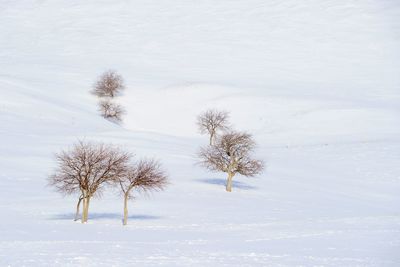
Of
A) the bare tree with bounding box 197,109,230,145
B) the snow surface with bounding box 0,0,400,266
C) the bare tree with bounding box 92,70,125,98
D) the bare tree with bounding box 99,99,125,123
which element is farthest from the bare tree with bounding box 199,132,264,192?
the bare tree with bounding box 92,70,125,98

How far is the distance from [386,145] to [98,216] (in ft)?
130

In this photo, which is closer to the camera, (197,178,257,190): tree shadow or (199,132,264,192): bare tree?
(199,132,264,192): bare tree

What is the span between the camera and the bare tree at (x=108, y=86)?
Result: 4279 inches

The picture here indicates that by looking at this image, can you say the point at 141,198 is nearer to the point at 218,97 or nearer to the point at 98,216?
the point at 98,216

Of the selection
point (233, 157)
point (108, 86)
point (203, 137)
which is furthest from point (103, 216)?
point (108, 86)

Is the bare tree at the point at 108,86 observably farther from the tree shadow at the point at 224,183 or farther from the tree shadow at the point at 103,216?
the tree shadow at the point at 103,216

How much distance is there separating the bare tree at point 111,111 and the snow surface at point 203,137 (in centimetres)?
158

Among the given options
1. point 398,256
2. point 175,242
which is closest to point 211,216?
point 175,242

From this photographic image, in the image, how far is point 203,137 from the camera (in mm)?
90312

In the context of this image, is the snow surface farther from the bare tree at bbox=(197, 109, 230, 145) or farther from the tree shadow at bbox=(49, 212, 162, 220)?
the bare tree at bbox=(197, 109, 230, 145)

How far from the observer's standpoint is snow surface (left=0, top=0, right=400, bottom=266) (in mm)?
29531

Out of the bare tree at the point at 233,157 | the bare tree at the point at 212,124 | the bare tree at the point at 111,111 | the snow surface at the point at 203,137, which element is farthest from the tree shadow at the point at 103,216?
the bare tree at the point at 111,111

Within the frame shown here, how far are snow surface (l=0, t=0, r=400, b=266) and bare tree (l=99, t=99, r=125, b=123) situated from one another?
62.1 inches

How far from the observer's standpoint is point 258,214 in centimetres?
4122
